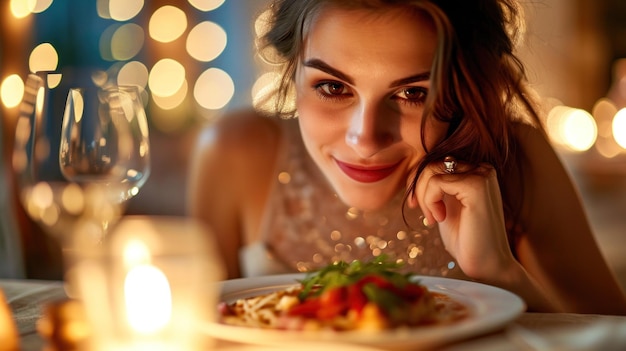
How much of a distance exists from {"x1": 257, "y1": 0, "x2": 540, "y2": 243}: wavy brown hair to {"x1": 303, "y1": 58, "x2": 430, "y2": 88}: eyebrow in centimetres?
3

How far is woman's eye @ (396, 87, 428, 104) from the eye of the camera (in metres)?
1.32

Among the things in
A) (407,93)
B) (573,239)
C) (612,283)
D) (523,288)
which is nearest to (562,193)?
(573,239)

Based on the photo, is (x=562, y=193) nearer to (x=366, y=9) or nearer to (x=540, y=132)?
(x=540, y=132)

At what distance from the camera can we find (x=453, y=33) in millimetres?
1312

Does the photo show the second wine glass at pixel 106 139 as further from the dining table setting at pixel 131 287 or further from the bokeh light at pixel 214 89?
the bokeh light at pixel 214 89

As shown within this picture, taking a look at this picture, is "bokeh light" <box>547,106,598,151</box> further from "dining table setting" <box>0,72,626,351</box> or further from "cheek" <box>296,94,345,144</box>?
"dining table setting" <box>0,72,626,351</box>

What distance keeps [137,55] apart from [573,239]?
4636 millimetres

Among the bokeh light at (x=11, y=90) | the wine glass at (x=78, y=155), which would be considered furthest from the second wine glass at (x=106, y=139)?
the bokeh light at (x=11, y=90)

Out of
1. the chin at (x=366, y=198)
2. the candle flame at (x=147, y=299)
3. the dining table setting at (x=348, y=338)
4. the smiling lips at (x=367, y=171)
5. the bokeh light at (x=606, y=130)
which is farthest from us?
the bokeh light at (x=606, y=130)

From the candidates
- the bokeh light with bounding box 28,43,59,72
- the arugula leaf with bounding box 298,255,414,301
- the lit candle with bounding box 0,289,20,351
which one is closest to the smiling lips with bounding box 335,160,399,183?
the arugula leaf with bounding box 298,255,414,301

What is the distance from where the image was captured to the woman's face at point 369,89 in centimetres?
131

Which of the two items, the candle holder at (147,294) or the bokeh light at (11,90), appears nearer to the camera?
the candle holder at (147,294)

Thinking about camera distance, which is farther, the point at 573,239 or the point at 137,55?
the point at 137,55

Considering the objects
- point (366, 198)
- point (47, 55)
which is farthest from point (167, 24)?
point (366, 198)
